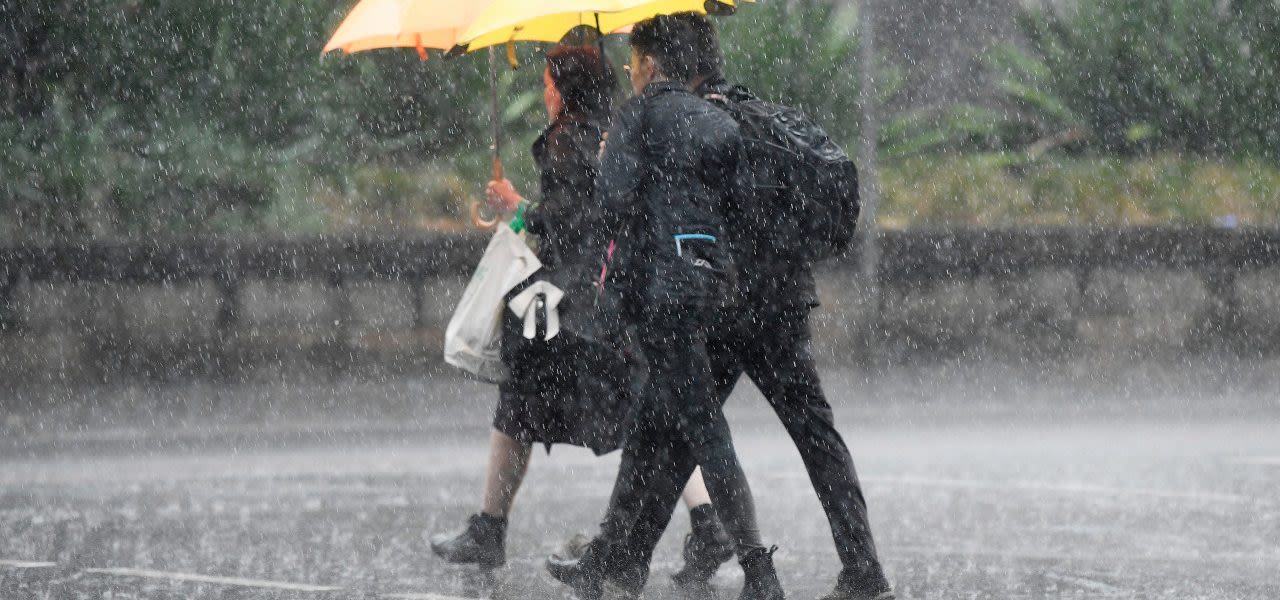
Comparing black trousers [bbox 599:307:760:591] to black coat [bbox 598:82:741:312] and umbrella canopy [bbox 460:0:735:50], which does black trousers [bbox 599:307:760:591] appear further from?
umbrella canopy [bbox 460:0:735:50]

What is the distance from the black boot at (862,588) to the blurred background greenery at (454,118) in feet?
29.1

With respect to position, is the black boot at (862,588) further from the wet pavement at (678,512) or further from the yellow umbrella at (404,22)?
the yellow umbrella at (404,22)

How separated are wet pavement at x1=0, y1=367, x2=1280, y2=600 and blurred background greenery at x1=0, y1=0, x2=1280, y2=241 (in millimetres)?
2473

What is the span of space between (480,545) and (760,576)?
4.30ft

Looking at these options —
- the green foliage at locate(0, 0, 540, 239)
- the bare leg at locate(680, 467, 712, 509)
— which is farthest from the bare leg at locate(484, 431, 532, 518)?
the green foliage at locate(0, 0, 540, 239)

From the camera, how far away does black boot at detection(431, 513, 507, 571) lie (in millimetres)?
7523

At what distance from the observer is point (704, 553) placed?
23.8 feet

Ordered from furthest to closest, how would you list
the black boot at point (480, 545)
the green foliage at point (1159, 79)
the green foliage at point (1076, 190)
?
the green foliage at point (1159, 79) < the green foliage at point (1076, 190) < the black boot at point (480, 545)

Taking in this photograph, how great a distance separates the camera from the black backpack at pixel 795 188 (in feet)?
20.7

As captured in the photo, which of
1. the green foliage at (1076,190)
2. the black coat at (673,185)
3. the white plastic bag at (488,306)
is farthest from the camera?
the green foliage at (1076,190)

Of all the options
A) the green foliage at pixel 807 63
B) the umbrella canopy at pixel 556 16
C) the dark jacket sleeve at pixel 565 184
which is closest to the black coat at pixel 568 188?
the dark jacket sleeve at pixel 565 184

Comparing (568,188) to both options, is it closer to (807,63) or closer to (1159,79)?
(807,63)

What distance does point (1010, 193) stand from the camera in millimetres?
17359

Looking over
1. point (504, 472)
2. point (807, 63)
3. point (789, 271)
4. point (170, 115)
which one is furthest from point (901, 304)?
point (789, 271)
